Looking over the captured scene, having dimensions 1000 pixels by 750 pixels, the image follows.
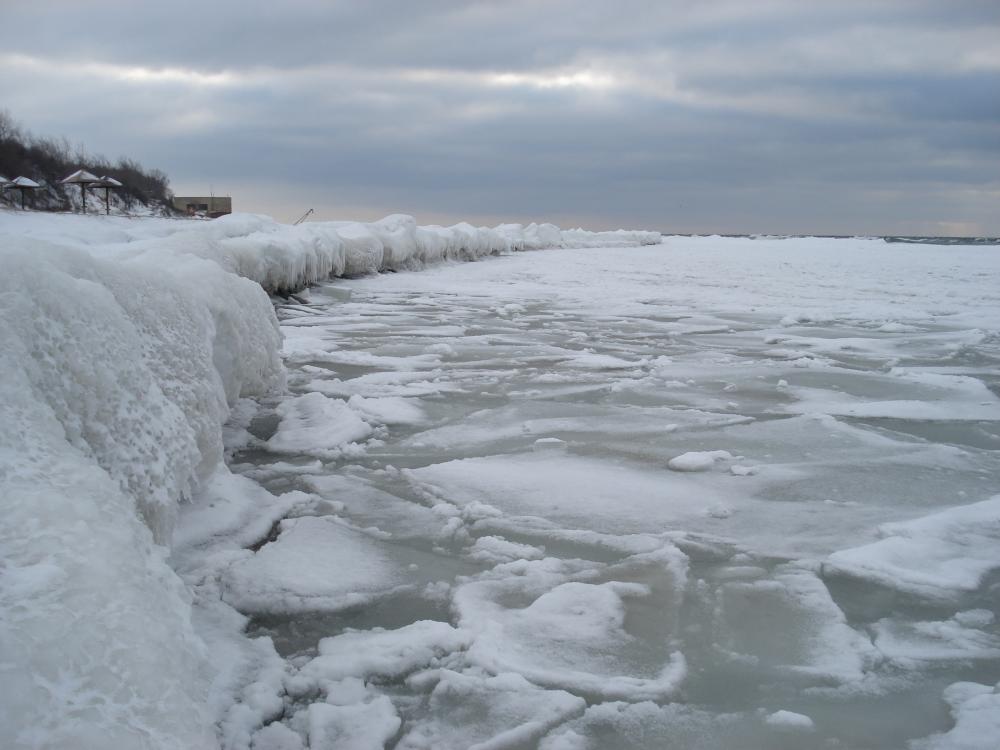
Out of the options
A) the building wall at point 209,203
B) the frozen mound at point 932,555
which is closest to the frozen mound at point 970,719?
the frozen mound at point 932,555

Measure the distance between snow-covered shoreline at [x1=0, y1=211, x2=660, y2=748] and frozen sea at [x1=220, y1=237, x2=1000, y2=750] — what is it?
12.3 inches

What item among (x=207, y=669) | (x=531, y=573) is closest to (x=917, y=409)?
(x=531, y=573)

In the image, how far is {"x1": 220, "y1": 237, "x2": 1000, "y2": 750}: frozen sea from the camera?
1.53 m

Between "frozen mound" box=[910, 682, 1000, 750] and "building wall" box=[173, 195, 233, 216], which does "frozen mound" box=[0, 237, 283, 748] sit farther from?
"building wall" box=[173, 195, 233, 216]

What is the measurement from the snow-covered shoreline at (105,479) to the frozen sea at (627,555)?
313mm

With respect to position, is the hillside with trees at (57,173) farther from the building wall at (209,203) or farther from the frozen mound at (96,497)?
the frozen mound at (96,497)

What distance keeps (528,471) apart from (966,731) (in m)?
1.65

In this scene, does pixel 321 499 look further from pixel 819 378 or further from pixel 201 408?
pixel 819 378

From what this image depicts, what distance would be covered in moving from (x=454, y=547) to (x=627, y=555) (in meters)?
0.49

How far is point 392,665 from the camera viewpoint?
1660mm

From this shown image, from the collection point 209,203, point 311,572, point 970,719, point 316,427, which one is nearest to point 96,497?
point 311,572

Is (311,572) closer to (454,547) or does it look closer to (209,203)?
(454,547)

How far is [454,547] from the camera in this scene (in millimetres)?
2260

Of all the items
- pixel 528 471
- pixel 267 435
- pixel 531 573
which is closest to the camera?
pixel 531 573
